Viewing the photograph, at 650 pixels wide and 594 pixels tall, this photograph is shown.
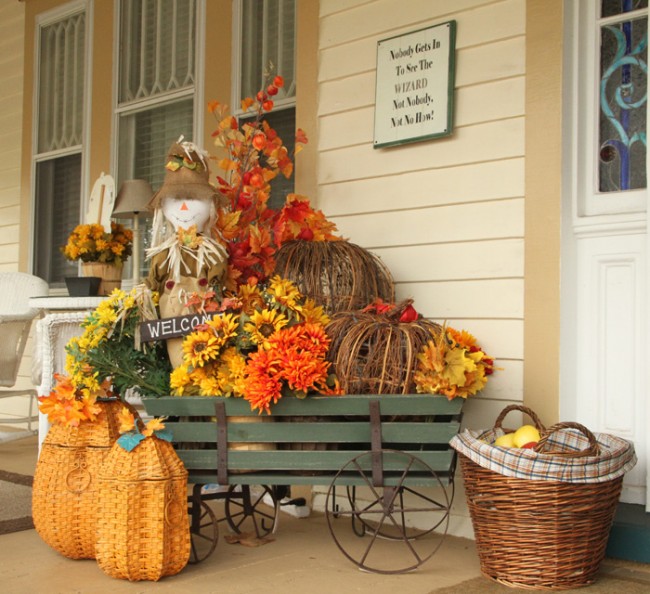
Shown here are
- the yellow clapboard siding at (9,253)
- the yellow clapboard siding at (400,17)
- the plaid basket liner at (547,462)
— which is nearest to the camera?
the plaid basket liner at (547,462)

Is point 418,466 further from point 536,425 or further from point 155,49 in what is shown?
point 155,49

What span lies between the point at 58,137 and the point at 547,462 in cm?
449

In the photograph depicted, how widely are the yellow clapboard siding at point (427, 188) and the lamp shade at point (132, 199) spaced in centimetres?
102

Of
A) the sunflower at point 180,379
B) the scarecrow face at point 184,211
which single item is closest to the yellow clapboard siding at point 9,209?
the scarecrow face at point 184,211

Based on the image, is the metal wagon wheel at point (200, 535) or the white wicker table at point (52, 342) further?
the white wicker table at point (52, 342)

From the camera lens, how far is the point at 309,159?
3949 mm

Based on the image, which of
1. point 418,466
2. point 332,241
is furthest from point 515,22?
point 418,466

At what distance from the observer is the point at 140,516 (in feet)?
8.67

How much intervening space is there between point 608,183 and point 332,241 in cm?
101

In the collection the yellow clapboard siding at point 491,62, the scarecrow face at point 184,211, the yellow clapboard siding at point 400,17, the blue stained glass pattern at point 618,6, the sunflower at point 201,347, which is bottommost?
the sunflower at point 201,347

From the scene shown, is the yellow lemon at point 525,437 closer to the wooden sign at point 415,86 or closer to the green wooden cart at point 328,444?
the green wooden cart at point 328,444

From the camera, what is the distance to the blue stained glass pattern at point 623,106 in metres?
3.07

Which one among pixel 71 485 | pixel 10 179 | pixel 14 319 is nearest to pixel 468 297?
pixel 71 485

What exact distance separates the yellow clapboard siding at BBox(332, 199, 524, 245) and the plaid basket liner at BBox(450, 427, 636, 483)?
89 cm
